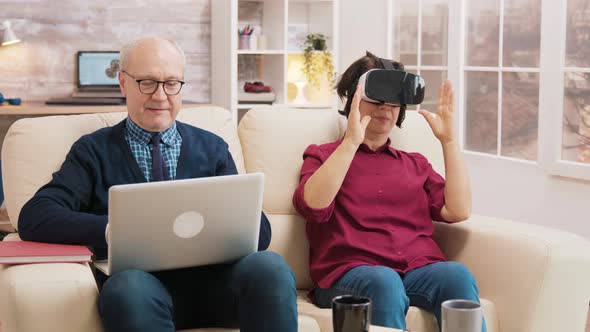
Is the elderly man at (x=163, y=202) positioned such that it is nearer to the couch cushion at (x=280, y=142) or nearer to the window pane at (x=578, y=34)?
the couch cushion at (x=280, y=142)

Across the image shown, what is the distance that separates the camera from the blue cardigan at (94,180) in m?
2.19

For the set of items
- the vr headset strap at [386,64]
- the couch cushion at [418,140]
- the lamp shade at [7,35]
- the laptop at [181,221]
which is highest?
the lamp shade at [7,35]

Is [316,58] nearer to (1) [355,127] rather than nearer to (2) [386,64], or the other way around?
(2) [386,64]

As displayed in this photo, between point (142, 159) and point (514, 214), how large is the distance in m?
2.33

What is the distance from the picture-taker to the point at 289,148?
9.30 ft

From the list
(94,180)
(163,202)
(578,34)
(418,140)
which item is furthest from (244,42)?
(163,202)

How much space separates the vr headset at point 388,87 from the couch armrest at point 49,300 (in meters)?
1.00

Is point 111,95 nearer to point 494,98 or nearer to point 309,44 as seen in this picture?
point 309,44

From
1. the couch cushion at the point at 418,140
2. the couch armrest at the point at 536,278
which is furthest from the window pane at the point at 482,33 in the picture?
the couch armrest at the point at 536,278

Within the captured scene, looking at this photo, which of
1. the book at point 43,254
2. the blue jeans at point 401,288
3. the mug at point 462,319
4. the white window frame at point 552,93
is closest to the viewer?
the mug at point 462,319

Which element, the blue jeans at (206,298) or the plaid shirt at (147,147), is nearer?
the blue jeans at (206,298)

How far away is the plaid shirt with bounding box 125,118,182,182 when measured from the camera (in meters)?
2.42

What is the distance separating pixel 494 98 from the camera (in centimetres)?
440

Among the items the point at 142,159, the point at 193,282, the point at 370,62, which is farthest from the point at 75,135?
the point at 370,62
